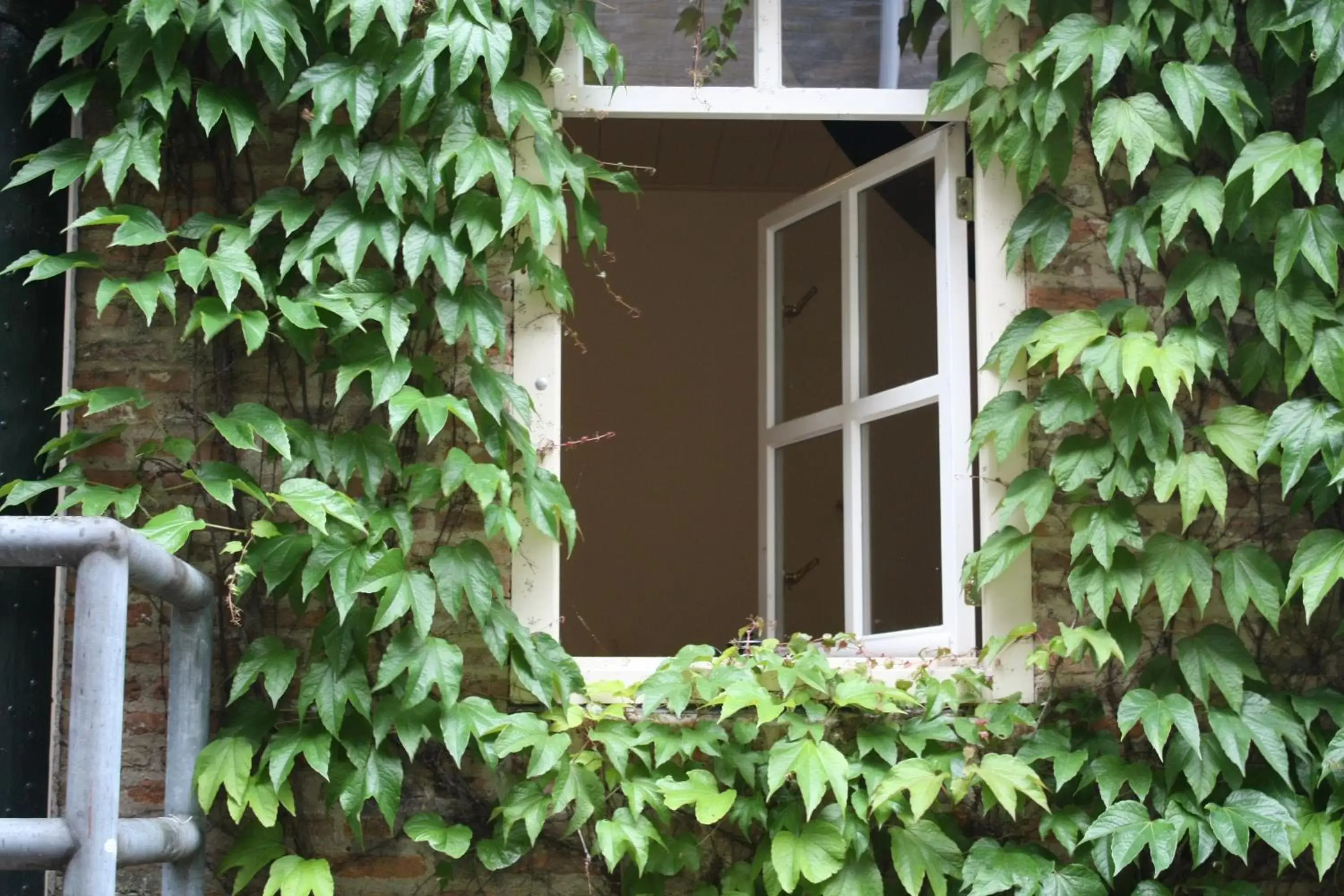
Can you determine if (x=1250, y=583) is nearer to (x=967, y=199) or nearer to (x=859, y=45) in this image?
(x=967, y=199)

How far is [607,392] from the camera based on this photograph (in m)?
6.94

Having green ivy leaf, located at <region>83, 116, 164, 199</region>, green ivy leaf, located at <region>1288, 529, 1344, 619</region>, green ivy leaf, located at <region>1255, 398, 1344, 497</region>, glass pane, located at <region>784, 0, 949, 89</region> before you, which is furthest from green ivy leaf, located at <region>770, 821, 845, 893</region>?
green ivy leaf, located at <region>83, 116, 164, 199</region>

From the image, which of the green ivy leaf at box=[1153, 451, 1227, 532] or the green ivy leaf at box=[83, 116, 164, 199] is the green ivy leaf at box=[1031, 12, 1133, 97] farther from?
the green ivy leaf at box=[83, 116, 164, 199]

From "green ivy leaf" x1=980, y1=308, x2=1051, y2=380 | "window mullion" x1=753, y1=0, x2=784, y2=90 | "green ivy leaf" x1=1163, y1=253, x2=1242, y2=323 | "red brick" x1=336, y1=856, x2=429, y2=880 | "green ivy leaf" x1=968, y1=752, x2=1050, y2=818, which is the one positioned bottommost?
"red brick" x1=336, y1=856, x2=429, y2=880

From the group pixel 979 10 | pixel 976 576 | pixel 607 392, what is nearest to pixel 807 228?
pixel 979 10

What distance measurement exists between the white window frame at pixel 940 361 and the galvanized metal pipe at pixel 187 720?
69 centimetres

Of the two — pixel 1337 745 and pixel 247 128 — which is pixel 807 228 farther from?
pixel 1337 745

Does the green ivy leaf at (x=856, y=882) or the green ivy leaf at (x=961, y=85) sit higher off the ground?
the green ivy leaf at (x=961, y=85)

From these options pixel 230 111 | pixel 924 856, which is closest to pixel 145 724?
pixel 230 111

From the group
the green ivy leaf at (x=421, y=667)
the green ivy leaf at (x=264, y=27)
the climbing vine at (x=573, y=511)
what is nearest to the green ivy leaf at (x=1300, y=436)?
the climbing vine at (x=573, y=511)

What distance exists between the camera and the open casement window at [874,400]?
11.9ft

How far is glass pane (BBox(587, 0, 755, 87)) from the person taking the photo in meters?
3.73

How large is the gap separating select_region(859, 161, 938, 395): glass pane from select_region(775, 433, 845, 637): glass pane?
0.24m

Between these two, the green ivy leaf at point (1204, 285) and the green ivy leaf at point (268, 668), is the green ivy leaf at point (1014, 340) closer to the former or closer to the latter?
the green ivy leaf at point (1204, 285)
